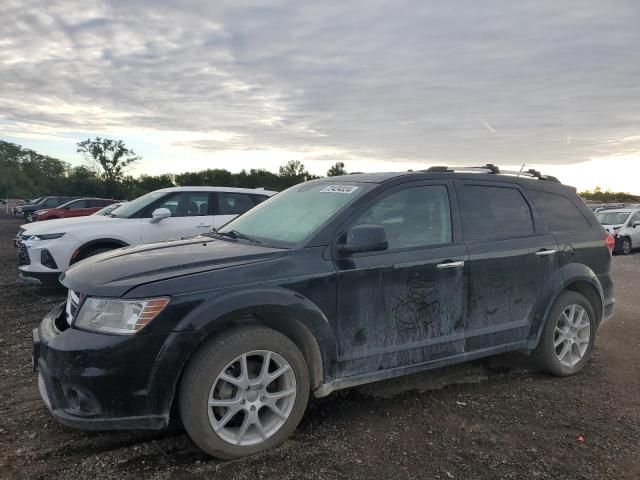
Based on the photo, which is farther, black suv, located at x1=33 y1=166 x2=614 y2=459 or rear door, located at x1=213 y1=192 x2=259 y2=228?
rear door, located at x1=213 y1=192 x2=259 y2=228

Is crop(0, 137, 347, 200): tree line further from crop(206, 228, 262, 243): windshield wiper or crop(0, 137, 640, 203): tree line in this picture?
crop(206, 228, 262, 243): windshield wiper

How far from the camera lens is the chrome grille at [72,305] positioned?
307 cm

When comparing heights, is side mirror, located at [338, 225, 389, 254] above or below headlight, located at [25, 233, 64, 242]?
above

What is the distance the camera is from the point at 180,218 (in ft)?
27.0

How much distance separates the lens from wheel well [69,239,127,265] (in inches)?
283

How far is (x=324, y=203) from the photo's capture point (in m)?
3.81

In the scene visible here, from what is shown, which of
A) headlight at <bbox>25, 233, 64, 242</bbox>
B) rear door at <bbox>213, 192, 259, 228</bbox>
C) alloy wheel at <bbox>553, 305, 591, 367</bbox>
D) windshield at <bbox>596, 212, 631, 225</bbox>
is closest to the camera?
alloy wheel at <bbox>553, 305, 591, 367</bbox>

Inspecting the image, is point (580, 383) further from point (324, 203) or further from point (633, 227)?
point (633, 227)

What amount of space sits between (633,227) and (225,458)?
17.8 metres

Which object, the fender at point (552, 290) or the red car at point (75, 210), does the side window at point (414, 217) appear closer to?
the fender at point (552, 290)

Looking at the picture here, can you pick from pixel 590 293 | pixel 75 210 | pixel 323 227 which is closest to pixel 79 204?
pixel 75 210

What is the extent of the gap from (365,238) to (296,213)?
867 mm

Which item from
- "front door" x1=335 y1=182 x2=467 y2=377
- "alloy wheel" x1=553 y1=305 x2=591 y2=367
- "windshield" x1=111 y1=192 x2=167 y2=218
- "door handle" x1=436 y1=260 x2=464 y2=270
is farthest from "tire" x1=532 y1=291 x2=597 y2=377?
"windshield" x1=111 y1=192 x2=167 y2=218

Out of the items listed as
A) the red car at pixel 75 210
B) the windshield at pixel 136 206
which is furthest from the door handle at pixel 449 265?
the red car at pixel 75 210
